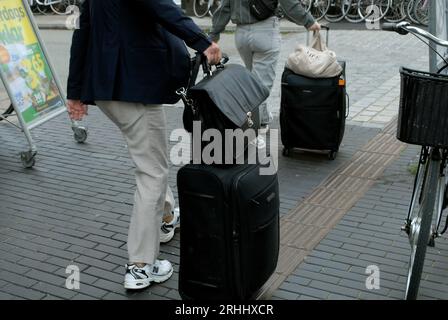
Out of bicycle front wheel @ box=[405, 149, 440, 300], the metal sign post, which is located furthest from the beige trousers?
the metal sign post

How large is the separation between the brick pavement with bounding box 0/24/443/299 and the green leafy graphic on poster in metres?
0.44

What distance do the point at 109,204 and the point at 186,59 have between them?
70.7 inches

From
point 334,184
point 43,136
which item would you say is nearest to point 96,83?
point 334,184

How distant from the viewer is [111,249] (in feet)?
13.4

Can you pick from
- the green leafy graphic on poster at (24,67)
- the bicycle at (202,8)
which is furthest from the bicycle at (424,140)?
the bicycle at (202,8)

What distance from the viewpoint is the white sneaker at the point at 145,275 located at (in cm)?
350

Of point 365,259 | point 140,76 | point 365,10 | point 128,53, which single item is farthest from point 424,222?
point 365,10

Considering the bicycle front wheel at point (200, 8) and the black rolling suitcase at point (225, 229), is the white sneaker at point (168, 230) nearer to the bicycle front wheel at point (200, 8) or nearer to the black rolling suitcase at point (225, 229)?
the black rolling suitcase at point (225, 229)

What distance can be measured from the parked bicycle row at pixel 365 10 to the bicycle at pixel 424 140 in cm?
1324

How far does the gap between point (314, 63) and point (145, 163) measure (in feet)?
7.66

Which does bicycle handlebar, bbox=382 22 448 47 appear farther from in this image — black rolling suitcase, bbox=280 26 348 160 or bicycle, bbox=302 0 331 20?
bicycle, bbox=302 0 331 20

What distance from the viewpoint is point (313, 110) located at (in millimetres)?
5414

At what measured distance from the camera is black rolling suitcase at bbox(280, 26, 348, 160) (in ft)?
17.6
